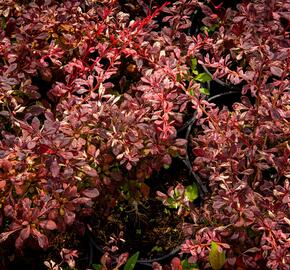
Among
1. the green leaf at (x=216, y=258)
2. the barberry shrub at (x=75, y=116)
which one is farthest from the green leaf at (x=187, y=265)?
the barberry shrub at (x=75, y=116)

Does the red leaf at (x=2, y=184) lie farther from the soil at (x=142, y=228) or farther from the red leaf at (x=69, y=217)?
the soil at (x=142, y=228)

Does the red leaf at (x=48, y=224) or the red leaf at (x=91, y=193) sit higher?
the red leaf at (x=91, y=193)

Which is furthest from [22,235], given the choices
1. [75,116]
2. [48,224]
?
[75,116]

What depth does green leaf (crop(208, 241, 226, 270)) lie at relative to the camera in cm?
183

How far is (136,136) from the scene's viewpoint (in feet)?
6.26

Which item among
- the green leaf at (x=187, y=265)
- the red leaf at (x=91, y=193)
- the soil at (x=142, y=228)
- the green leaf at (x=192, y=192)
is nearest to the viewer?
the red leaf at (x=91, y=193)

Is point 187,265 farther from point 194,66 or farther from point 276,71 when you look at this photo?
point 194,66

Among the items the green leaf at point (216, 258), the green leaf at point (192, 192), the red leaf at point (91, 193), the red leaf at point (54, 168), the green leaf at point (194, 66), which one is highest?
the red leaf at point (54, 168)

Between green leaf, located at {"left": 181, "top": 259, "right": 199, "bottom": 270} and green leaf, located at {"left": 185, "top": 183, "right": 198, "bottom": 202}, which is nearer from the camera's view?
green leaf, located at {"left": 181, "top": 259, "right": 199, "bottom": 270}

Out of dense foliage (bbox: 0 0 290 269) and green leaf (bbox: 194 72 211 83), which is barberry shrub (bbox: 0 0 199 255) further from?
green leaf (bbox: 194 72 211 83)

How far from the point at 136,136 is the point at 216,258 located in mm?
A: 517

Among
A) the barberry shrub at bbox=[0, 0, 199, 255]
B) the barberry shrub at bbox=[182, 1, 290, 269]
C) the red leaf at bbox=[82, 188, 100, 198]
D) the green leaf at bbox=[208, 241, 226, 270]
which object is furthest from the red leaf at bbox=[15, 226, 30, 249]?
the green leaf at bbox=[208, 241, 226, 270]

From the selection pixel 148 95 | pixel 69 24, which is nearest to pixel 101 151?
pixel 148 95

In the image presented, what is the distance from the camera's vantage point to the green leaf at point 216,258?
5.99 feet
